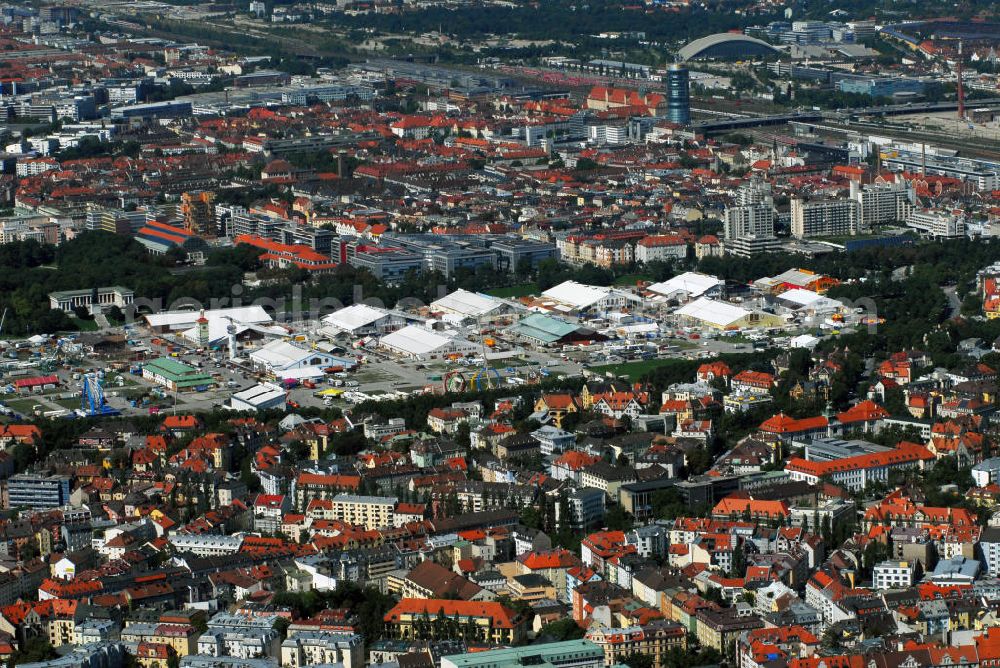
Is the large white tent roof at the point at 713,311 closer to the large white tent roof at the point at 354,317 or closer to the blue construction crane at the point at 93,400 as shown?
the large white tent roof at the point at 354,317

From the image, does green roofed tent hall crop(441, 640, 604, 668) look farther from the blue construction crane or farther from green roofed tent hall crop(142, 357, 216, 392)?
green roofed tent hall crop(142, 357, 216, 392)

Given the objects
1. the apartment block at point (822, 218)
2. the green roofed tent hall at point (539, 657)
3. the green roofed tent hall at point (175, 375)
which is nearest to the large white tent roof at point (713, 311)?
the apartment block at point (822, 218)

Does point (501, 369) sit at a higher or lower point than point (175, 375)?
lower

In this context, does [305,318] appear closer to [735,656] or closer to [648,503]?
[648,503]

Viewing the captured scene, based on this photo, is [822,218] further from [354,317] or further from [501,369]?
[501,369]

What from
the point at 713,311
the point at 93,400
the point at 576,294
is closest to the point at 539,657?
the point at 93,400

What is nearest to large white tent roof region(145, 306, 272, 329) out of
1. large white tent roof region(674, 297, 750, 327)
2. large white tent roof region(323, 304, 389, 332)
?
large white tent roof region(323, 304, 389, 332)
